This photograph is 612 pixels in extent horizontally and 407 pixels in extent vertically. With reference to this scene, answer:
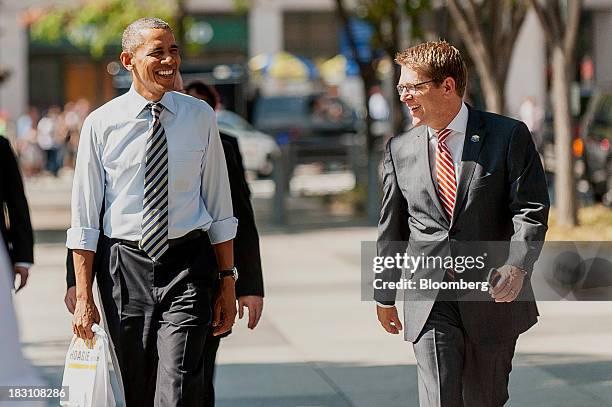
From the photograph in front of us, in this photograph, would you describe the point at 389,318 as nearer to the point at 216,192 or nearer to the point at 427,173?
the point at 427,173

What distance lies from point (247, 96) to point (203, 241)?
28569 mm

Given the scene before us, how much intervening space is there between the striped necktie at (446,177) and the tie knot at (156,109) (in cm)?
107

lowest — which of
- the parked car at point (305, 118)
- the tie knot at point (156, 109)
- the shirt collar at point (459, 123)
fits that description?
the parked car at point (305, 118)

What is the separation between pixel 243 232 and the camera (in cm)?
605

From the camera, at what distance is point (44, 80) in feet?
143

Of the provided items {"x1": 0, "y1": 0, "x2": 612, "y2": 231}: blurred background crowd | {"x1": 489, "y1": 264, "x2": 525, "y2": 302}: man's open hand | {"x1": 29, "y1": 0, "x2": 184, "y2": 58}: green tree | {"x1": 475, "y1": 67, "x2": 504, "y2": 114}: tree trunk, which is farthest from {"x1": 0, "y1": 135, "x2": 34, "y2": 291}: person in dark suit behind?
{"x1": 29, "y1": 0, "x2": 184, "y2": 58}: green tree

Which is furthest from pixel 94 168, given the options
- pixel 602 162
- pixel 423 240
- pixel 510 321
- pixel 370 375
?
pixel 602 162

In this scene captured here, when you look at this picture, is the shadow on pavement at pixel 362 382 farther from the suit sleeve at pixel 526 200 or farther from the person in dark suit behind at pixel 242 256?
the suit sleeve at pixel 526 200

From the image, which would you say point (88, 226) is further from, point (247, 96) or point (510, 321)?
point (247, 96)

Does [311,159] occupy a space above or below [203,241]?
below

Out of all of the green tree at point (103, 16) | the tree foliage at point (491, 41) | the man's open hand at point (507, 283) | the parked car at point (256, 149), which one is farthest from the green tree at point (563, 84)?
the parked car at point (256, 149)

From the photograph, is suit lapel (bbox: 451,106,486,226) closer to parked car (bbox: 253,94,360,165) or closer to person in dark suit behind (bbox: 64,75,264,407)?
person in dark suit behind (bbox: 64,75,264,407)

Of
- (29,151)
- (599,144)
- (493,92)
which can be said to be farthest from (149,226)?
(29,151)

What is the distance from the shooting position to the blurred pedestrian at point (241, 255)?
5.86 metres
